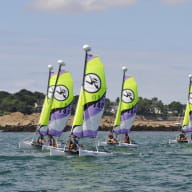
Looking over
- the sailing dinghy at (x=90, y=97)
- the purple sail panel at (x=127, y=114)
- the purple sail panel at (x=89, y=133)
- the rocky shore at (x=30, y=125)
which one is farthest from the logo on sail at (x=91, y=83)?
the rocky shore at (x=30, y=125)

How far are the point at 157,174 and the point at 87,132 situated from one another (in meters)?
10.2

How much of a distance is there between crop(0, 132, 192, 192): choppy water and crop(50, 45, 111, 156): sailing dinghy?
8.73 feet

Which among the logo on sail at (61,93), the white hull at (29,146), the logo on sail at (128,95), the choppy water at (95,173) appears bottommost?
the choppy water at (95,173)

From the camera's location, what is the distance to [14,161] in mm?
51562

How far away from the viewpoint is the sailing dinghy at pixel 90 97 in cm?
5153

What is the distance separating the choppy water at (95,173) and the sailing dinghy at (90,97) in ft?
8.73

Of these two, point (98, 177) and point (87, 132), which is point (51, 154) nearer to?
point (87, 132)

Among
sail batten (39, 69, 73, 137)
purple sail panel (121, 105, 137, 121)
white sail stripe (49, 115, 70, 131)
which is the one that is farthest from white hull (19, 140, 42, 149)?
purple sail panel (121, 105, 137, 121)

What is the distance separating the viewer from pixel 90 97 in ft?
169

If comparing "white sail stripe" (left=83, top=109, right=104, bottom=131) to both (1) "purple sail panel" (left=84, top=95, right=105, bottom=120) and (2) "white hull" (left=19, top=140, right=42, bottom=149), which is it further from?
(2) "white hull" (left=19, top=140, right=42, bottom=149)

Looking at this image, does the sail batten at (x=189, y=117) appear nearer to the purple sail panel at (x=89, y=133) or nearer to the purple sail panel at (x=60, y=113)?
the purple sail panel at (x=60, y=113)

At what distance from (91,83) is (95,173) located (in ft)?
35.5

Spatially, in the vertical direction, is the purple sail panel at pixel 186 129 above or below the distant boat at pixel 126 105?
below

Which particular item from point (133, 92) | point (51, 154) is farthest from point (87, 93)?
point (133, 92)
